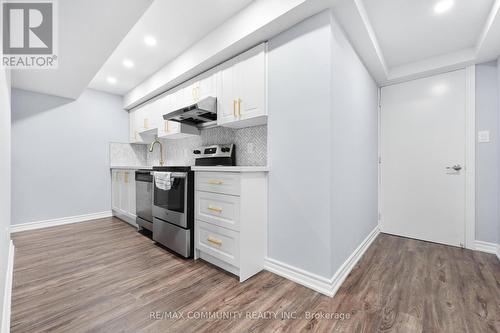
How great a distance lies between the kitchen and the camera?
57.6 inches

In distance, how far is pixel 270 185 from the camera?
1.92m

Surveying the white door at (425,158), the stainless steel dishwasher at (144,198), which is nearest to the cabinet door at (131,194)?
the stainless steel dishwasher at (144,198)

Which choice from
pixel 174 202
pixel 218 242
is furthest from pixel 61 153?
pixel 218 242

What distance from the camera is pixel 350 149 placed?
Answer: 6.42 feet

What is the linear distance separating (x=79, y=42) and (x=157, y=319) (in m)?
2.42

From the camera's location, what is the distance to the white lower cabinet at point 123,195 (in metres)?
3.21

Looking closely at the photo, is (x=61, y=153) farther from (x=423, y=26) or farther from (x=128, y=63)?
(x=423, y=26)

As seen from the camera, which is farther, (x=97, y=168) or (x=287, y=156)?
(x=97, y=168)

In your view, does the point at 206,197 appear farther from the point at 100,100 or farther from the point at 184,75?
the point at 100,100

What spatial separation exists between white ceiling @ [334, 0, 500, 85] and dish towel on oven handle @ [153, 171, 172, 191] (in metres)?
2.15

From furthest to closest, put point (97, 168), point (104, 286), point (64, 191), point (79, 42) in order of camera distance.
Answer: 1. point (97, 168)
2. point (64, 191)
3. point (79, 42)
4. point (104, 286)

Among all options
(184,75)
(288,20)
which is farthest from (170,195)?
(288,20)

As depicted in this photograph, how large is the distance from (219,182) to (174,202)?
69cm

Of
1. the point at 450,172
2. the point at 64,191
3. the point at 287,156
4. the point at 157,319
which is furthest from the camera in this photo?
the point at 64,191
